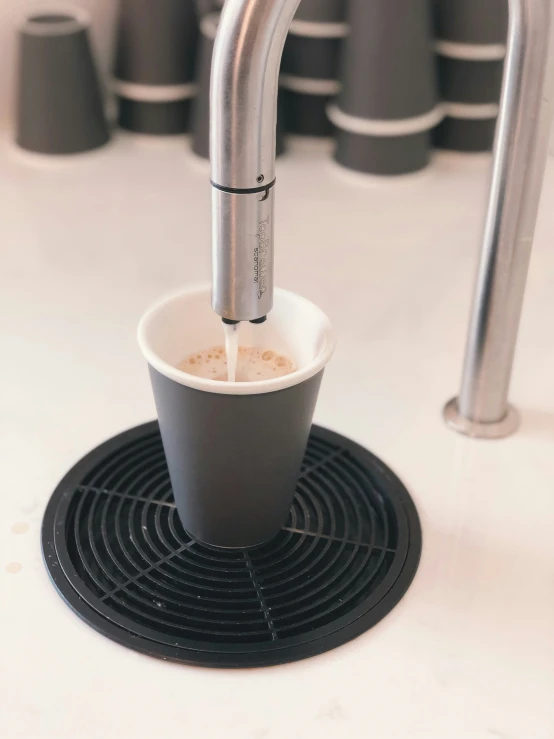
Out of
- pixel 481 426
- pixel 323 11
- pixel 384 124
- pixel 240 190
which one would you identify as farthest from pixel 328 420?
pixel 323 11

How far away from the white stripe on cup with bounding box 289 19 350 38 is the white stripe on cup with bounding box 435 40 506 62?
0.11 metres

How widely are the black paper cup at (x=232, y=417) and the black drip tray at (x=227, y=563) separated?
3 centimetres

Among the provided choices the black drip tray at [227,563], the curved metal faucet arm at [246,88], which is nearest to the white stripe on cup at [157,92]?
the black drip tray at [227,563]

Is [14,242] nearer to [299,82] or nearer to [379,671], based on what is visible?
[299,82]

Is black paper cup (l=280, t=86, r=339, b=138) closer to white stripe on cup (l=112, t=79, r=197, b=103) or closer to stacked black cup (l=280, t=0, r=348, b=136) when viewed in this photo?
stacked black cup (l=280, t=0, r=348, b=136)

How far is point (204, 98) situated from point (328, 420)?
0.48 m

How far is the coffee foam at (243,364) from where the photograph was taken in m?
0.55

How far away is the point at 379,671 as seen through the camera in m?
0.49

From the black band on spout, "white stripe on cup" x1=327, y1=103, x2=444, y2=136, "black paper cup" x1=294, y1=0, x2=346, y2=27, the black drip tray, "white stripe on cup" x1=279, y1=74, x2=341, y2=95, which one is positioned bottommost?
the black drip tray

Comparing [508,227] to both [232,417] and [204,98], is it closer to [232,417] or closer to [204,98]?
[232,417]

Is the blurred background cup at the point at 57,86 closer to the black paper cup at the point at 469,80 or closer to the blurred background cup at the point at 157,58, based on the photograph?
the blurred background cup at the point at 157,58

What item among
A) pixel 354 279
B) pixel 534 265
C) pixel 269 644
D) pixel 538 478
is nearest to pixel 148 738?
pixel 269 644

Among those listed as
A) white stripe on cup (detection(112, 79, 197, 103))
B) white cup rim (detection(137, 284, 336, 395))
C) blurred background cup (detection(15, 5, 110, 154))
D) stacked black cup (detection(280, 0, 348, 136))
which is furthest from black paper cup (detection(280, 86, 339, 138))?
white cup rim (detection(137, 284, 336, 395))

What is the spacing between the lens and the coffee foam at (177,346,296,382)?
55cm
